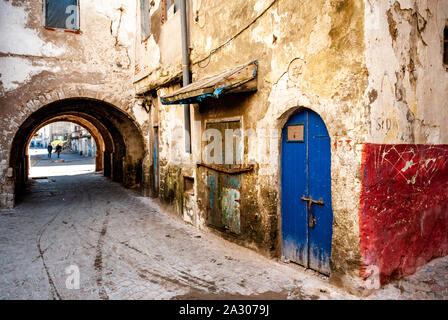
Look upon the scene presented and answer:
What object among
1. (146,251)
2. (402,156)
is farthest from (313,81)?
(146,251)

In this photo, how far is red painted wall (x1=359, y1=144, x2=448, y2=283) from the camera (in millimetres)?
3730

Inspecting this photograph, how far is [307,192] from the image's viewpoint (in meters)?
4.62

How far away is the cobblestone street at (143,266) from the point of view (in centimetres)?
397

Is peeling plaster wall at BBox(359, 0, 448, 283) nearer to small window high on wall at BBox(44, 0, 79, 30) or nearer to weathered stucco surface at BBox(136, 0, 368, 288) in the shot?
weathered stucco surface at BBox(136, 0, 368, 288)

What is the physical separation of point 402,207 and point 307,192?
1.20 meters

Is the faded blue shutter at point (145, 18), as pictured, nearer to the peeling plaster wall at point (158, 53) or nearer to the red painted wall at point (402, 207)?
the peeling plaster wall at point (158, 53)

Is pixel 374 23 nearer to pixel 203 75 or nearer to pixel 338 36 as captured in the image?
pixel 338 36

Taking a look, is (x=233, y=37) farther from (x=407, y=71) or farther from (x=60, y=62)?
(x=60, y=62)

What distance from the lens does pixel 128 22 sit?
10539 millimetres

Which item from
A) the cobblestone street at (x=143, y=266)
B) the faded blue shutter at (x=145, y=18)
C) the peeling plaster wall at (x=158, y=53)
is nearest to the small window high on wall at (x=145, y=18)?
the faded blue shutter at (x=145, y=18)

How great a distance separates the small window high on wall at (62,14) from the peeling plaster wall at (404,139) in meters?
9.03

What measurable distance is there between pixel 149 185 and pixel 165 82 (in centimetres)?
396

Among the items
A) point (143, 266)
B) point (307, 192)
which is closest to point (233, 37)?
point (307, 192)

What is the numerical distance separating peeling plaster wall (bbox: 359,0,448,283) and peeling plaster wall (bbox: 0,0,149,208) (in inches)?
333
